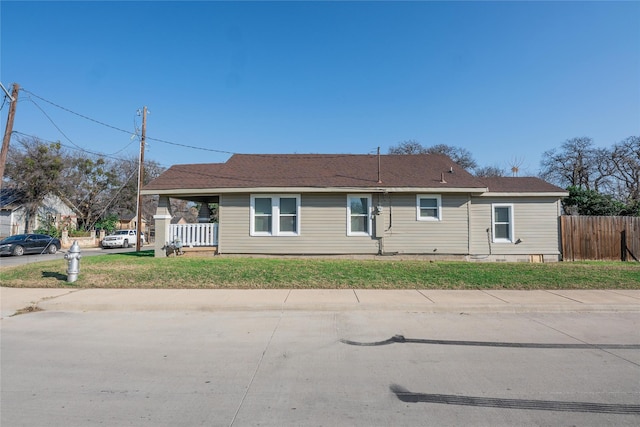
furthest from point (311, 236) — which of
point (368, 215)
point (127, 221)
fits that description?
point (127, 221)

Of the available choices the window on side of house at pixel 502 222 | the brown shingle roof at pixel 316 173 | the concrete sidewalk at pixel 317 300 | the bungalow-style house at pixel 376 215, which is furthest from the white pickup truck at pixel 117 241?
the window on side of house at pixel 502 222

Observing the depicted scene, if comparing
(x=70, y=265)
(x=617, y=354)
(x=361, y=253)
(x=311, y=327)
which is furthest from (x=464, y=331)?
(x=70, y=265)

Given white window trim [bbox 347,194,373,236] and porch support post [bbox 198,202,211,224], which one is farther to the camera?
porch support post [bbox 198,202,211,224]

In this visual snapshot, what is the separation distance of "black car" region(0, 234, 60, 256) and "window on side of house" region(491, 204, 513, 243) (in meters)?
26.7

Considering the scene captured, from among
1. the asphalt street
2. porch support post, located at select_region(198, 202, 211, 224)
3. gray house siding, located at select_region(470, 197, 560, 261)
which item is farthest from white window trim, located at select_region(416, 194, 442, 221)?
porch support post, located at select_region(198, 202, 211, 224)

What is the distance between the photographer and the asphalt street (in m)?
3.28

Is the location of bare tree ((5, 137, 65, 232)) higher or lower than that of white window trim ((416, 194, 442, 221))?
higher

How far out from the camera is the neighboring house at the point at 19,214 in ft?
109

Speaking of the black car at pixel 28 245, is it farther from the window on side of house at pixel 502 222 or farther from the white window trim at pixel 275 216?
the window on side of house at pixel 502 222

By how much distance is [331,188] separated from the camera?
46.6 ft

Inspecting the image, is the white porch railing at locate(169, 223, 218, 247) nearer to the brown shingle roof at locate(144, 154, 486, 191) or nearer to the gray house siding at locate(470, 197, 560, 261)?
the brown shingle roof at locate(144, 154, 486, 191)

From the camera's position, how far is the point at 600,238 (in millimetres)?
15953

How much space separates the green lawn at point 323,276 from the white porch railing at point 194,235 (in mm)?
2726

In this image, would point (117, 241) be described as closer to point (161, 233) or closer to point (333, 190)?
point (161, 233)
